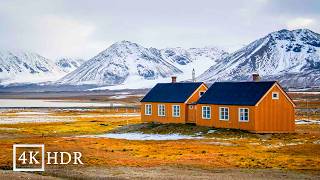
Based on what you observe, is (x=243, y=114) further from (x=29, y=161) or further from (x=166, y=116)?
(x=29, y=161)

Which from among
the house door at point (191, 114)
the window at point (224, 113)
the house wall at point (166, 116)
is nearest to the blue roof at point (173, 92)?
the house wall at point (166, 116)

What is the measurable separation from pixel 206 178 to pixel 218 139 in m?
29.0

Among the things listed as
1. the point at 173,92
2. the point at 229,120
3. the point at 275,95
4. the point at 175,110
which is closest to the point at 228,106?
the point at 229,120

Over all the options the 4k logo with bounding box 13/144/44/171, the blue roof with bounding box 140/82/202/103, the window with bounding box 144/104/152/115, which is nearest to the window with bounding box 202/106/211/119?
the blue roof with bounding box 140/82/202/103

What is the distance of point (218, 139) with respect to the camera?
6162 centimetres

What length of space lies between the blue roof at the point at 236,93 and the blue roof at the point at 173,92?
A: 4141mm

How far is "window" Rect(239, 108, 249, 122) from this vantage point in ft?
219

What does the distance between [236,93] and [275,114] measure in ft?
21.5

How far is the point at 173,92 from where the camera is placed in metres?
82.5

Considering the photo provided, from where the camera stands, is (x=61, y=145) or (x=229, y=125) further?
(x=229, y=125)

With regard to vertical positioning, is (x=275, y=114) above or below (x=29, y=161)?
above

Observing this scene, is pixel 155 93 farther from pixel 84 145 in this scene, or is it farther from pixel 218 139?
pixel 84 145

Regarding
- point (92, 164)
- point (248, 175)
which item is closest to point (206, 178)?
point (248, 175)

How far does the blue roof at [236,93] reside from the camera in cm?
6669
